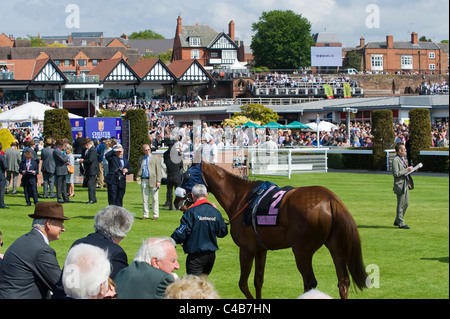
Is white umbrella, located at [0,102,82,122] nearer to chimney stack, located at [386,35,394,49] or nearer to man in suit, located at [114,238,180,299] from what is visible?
man in suit, located at [114,238,180,299]

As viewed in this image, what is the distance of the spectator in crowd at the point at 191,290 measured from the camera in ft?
11.4

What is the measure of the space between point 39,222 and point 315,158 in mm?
20843

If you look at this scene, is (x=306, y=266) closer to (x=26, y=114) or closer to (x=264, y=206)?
(x=264, y=206)

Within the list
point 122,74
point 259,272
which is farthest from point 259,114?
point 259,272

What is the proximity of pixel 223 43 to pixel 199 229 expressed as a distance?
3615 inches

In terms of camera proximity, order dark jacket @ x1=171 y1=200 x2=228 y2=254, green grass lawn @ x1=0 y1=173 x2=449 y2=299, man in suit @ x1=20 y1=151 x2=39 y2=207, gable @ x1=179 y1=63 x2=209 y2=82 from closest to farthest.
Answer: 1. dark jacket @ x1=171 y1=200 x2=228 y2=254
2. green grass lawn @ x1=0 y1=173 x2=449 y2=299
3. man in suit @ x1=20 y1=151 x2=39 y2=207
4. gable @ x1=179 y1=63 x2=209 y2=82

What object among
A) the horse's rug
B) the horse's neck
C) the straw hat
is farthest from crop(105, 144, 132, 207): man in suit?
the straw hat

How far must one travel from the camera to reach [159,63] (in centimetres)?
7244

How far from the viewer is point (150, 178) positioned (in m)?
14.0

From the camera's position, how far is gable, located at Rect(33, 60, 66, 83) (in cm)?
6425

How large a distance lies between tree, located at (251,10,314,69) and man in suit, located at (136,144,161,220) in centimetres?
7069

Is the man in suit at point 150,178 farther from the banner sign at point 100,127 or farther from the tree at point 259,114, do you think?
the tree at point 259,114

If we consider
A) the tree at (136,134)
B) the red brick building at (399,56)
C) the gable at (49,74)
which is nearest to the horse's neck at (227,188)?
the tree at (136,134)
